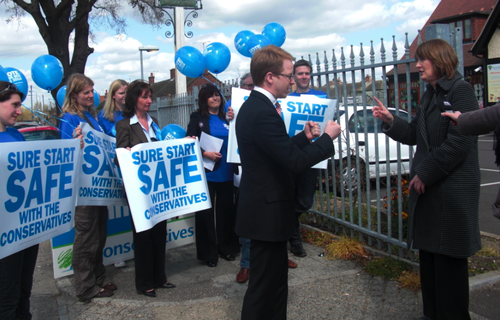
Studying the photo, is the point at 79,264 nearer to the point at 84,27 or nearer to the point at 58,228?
the point at 58,228

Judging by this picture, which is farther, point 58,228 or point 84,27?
point 84,27

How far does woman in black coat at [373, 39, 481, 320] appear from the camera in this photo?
2684 mm

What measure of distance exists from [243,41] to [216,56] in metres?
0.40

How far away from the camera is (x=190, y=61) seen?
16.2 feet

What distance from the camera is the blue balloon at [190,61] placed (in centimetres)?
495

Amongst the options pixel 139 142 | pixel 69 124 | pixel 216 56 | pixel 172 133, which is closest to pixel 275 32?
pixel 216 56

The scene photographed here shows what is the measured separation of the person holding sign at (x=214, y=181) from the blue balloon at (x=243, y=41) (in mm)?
820

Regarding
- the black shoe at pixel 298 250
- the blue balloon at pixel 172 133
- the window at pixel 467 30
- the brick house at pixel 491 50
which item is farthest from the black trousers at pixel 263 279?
the window at pixel 467 30

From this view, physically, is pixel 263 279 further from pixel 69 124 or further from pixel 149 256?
pixel 69 124

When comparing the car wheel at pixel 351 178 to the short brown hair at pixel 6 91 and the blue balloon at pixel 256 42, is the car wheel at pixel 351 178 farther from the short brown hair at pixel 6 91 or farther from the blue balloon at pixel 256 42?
the short brown hair at pixel 6 91

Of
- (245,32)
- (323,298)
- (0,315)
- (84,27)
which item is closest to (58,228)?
(0,315)

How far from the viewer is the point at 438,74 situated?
2.81 metres

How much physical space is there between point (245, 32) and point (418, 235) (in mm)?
3455

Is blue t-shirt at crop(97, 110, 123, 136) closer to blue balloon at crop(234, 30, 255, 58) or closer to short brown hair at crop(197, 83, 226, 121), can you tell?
short brown hair at crop(197, 83, 226, 121)
